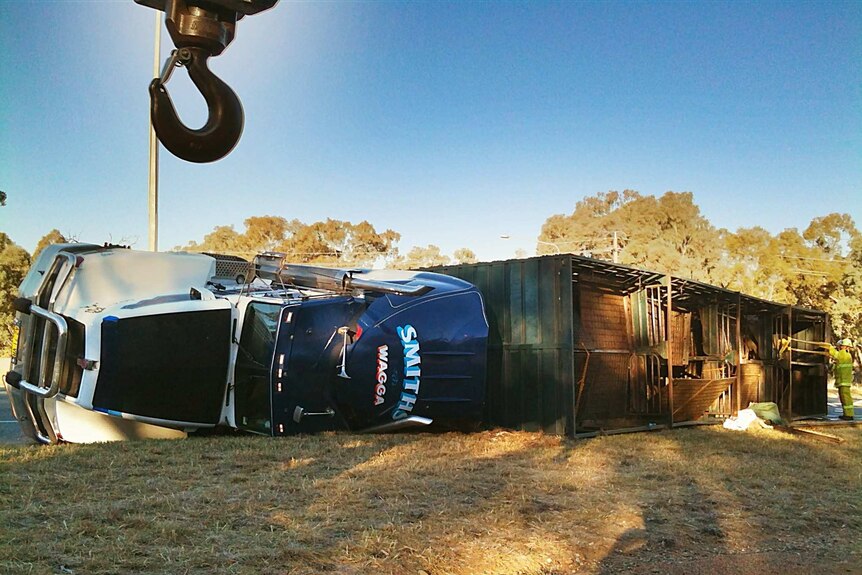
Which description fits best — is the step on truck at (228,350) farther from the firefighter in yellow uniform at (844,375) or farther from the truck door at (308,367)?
the firefighter in yellow uniform at (844,375)

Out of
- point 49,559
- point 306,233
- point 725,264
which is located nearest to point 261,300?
point 49,559

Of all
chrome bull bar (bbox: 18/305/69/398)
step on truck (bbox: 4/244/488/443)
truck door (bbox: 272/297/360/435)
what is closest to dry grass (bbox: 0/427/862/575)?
truck door (bbox: 272/297/360/435)

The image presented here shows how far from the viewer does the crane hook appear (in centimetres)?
201

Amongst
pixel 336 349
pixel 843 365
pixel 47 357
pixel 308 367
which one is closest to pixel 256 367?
pixel 308 367

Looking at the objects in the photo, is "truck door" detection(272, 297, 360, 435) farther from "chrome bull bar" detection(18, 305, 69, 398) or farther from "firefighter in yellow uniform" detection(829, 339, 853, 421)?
"firefighter in yellow uniform" detection(829, 339, 853, 421)

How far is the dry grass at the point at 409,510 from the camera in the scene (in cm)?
474

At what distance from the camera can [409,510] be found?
6109 millimetres

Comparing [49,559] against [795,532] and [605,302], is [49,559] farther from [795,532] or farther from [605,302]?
[605,302]

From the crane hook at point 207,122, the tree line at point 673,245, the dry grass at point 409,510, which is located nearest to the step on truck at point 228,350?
the dry grass at point 409,510

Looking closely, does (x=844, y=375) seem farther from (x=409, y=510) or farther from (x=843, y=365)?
(x=409, y=510)

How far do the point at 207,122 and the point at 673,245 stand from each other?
174 feet

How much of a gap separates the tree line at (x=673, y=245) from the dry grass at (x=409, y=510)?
3922cm

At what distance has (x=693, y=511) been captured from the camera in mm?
6727

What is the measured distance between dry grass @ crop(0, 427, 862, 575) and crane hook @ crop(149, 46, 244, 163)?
3.09 metres
